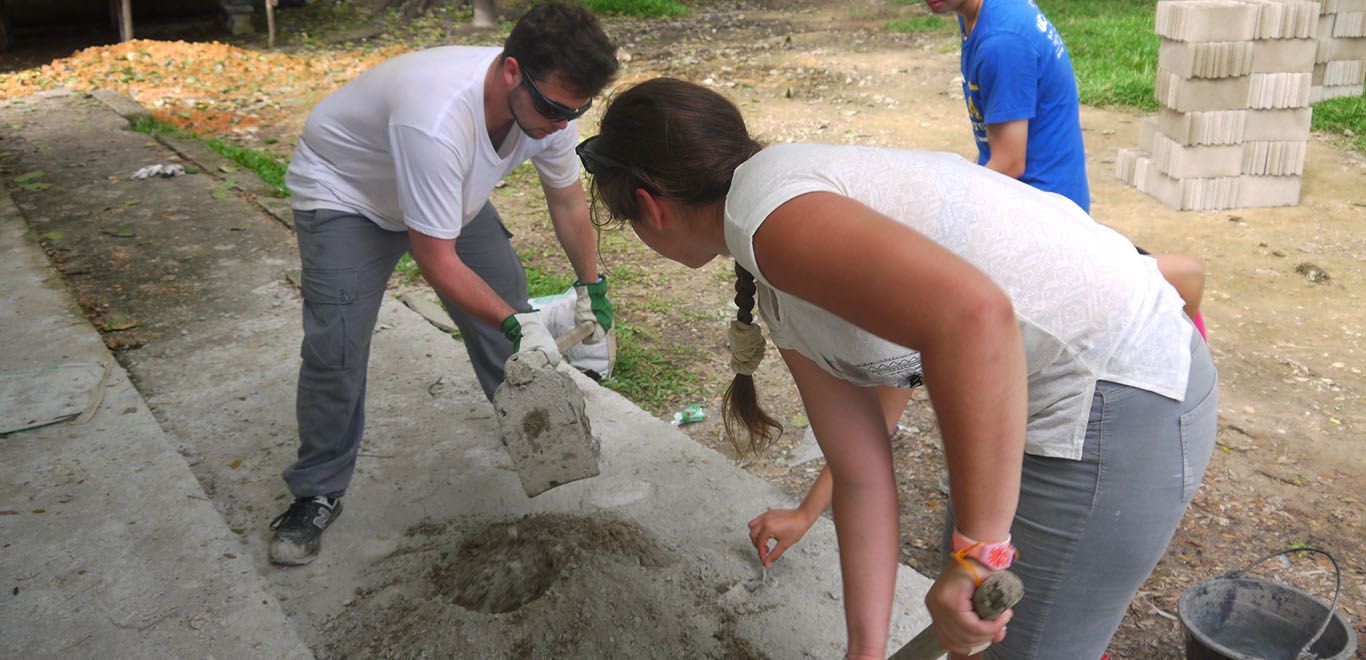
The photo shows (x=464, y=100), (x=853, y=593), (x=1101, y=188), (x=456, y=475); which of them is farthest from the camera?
(x=1101, y=188)

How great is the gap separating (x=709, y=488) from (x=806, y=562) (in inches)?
17.7

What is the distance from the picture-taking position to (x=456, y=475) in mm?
3205

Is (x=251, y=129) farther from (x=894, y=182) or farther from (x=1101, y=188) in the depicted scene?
(x=894, y=182)

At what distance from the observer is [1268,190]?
19.6 ft

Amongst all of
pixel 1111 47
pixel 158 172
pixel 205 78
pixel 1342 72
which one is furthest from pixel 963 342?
pixel 205 78

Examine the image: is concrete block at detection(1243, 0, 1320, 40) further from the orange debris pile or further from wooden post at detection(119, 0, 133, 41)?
wooden post at detection(119, 0, 133, 41)

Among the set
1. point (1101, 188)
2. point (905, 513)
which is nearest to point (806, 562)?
point (905, 513)

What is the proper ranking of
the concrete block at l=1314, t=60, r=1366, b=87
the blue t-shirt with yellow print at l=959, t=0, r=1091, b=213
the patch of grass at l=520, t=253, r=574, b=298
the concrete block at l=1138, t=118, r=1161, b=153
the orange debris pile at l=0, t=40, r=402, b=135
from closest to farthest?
1. the blue t-shirt with yellow print at l=959, t=0, r=1091, b=213
2. the patch of grass at l=520, t=253, r=574, b=298
3. the concrete block at l=1138, t=118, r=1161, b=153
4. the concrete block at l=1314, t=60, r=1366, b=87
5. the orange debris pile at l=0, t=40, r=402, b=135

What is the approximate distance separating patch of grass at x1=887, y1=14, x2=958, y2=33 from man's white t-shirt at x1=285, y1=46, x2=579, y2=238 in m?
9.15

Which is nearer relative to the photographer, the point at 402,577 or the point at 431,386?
the point at 402,577

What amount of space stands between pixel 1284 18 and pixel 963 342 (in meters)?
5.71

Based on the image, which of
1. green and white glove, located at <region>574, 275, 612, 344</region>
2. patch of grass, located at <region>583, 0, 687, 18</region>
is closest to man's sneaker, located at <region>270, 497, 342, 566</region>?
green and white glove, located at <region>574, 275, 612, 344</region>

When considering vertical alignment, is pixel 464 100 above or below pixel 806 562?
above

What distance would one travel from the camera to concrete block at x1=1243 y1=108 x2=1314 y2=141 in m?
5.92
